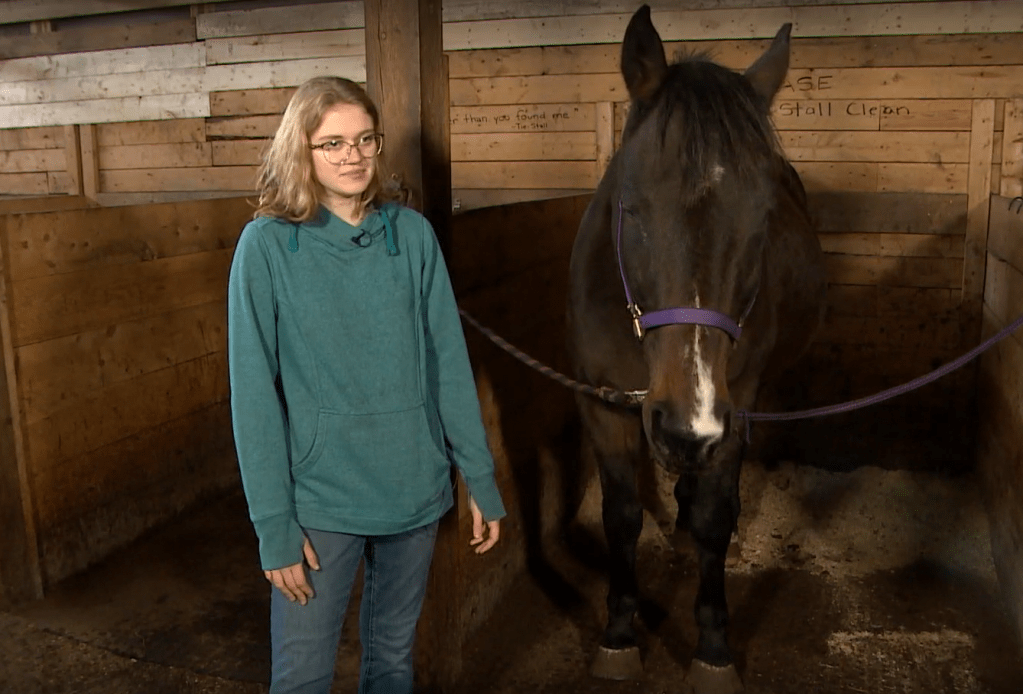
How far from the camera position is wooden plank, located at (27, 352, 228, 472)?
117 inches

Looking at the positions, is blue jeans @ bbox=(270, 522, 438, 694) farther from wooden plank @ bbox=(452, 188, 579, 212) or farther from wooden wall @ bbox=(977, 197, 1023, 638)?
wooden plank @ bbox=(452, 188, 579, 212)

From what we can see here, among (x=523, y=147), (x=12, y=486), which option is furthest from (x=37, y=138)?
(x=12, y=486)

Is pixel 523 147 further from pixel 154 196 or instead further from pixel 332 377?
pixel 332 377

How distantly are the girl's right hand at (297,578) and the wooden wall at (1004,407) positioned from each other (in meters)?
2.31

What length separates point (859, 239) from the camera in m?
4.45

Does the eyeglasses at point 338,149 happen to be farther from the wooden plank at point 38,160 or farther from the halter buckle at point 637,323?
the wooden plank at point 38,160

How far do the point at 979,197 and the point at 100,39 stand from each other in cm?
545

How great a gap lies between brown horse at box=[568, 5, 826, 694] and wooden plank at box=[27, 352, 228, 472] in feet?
5.88

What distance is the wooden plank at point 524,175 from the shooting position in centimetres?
A: 494

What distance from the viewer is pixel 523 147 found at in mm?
5035

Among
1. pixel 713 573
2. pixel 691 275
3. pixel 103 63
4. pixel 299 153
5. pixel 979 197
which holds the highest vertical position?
pixel 103 63

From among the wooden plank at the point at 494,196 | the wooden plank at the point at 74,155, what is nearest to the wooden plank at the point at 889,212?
the wooden plank at the point at 494,196

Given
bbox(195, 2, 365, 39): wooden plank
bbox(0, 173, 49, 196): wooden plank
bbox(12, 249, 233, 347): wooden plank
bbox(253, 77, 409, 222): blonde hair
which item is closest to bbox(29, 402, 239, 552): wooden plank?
bbox(12, 249, 233, 347): wooden plank

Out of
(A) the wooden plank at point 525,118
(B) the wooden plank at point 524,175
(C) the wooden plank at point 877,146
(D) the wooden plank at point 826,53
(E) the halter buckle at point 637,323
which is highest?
(D) the wooden plank at point 826,53
